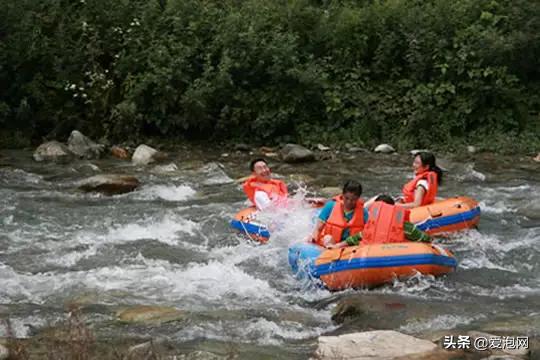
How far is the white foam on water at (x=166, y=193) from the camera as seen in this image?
11.1 metres

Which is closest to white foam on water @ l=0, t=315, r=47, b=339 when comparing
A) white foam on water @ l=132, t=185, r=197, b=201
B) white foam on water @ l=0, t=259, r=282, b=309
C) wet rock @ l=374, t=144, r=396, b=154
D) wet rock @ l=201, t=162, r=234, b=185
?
white foam on water @ l=0, t=259, r=282, b=309

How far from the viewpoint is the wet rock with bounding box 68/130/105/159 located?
13977 millimetres

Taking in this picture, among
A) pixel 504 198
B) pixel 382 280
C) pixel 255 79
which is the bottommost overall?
pixel 382 280

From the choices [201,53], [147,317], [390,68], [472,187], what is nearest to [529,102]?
[390,68]

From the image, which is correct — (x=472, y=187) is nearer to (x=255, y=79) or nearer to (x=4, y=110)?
(x=255, y=79)

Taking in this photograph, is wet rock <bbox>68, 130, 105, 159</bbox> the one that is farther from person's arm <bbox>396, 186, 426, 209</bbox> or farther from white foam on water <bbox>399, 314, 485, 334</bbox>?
white foam on water <bbox>399, 314, 485, 334</bbox>

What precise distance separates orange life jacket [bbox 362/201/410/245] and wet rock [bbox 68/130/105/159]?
780 cm

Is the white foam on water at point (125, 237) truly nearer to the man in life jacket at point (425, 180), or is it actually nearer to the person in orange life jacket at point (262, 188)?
the person in orange life jacket at point (262, 188)

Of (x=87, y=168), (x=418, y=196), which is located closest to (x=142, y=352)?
(x=418, y=196)

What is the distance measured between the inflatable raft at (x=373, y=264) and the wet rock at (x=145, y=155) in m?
6.91

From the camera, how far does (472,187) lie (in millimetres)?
11633

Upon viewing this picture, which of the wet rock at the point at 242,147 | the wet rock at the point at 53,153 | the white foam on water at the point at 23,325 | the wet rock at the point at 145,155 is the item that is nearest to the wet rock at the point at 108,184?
the wet rock at the point at 145,155

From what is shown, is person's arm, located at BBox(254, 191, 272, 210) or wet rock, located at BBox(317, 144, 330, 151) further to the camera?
wet rock, located at BBox(317, 144, 330, 151)

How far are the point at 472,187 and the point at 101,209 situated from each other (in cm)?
557
